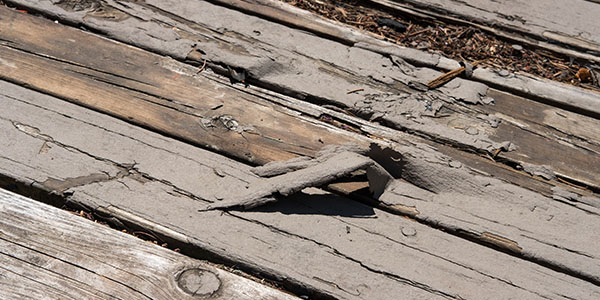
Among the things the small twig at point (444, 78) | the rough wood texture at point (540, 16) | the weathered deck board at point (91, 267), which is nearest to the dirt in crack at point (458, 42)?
the rough wood texture at point (540, 16)

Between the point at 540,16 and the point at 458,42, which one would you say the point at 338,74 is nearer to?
the point at 458,42

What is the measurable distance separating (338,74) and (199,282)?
1.15m

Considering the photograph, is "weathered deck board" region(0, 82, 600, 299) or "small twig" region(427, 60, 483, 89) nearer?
"weathered deck board" region(0, 82, 600, 299)

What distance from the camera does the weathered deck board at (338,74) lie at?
222 centimetres

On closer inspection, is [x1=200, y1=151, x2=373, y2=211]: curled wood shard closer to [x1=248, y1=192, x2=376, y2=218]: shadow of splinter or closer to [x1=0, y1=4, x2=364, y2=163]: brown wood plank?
[x1=248, y1=192, x2=376, y2=218]: shadow of splinter

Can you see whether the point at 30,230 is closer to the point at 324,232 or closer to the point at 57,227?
the point at 57,227

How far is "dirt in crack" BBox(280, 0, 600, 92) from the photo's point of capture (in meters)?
2.70

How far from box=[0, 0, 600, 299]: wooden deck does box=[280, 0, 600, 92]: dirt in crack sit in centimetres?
12

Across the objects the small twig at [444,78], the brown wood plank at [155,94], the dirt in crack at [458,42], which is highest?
the dirt in crack at [458,42]

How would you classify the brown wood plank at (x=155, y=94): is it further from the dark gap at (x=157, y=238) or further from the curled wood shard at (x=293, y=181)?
the dark gap at (x=157, y=238)

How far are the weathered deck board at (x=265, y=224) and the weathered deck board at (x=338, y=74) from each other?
0.48 metres

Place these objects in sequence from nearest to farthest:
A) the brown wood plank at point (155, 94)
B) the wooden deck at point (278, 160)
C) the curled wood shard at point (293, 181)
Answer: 1. the wooden deck at point (278, 160)
2. the curled wood shard at point (293, 181)
3. the brown wood plank at point (155, 94)

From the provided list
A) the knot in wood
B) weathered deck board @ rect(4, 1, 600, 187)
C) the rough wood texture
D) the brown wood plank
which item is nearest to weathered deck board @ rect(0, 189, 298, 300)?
the knot in wood

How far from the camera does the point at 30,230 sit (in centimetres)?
178
